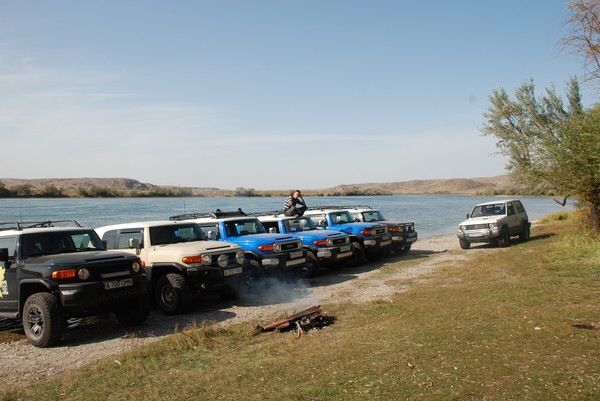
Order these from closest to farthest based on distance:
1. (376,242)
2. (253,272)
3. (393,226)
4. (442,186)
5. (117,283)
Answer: (117,283), (253,272), (376,242), (393,226), (442,186)

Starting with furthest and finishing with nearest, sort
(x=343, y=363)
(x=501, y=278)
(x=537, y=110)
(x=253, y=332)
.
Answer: (x=537, y=110)
(x=501, y=278)
(x=253, y=332)
(x=343, y=363)

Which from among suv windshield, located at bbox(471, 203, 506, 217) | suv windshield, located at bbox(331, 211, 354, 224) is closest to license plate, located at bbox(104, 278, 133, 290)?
suv windshield, located at bbox(331, 211, 354, 224)

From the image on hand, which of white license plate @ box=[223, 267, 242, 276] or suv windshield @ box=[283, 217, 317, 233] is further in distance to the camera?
suv windshield @ box=[283, 217, 317, 233]

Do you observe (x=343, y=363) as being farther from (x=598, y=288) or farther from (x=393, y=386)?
(x=598, y=288)

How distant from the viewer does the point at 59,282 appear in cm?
751

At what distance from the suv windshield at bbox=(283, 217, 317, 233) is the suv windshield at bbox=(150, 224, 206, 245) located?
413cm

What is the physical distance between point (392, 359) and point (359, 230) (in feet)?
34.9

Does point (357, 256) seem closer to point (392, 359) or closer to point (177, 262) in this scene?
point (177, 262)

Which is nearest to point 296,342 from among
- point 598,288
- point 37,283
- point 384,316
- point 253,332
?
point 253,332

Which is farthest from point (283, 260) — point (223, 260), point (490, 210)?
point (490, 210)

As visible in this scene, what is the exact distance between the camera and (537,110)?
23406mm

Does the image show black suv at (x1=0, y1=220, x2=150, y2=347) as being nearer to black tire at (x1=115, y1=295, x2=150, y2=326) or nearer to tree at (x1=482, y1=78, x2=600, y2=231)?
black tire at (x1=115, y1=295, x2=150, y2=326)

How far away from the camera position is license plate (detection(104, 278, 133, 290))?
25.5 feet

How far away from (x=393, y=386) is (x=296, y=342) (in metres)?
2.20
